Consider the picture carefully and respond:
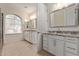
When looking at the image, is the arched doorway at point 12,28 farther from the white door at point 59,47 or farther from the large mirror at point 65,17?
the white door at point 59,47

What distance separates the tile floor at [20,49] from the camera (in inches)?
97.6

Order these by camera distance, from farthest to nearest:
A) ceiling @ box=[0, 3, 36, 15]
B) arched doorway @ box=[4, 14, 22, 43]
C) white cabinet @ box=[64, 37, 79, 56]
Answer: arched doorway @ box=[4, 14, 22, 43], ceiling @ box=[0, 3, 36, 15], white cabinet @ box=[64, 37, 79, 56]

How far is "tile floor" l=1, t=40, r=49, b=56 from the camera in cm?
248

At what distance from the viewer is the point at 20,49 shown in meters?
2.51

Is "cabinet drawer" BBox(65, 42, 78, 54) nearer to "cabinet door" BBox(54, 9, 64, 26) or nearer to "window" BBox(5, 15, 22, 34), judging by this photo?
"cabinet door" BBox(54, 9, 64, 26)

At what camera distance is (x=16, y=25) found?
2.60 m

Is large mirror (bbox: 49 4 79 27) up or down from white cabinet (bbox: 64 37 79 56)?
up

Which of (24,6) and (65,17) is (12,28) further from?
(65,17)

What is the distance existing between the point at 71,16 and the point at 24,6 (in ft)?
3.03

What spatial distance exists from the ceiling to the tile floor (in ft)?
2.08

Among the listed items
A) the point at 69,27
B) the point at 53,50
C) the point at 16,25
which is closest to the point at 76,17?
the point at 69,27

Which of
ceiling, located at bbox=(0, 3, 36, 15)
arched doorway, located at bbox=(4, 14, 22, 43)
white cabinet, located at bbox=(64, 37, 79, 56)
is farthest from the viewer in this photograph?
arched doorway, located at bbox=(4, 14, 22, 43)

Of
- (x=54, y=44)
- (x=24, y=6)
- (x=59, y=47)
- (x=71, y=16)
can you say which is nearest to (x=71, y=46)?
(x=59, y=47)

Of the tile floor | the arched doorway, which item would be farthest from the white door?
Result: the arched doorway
